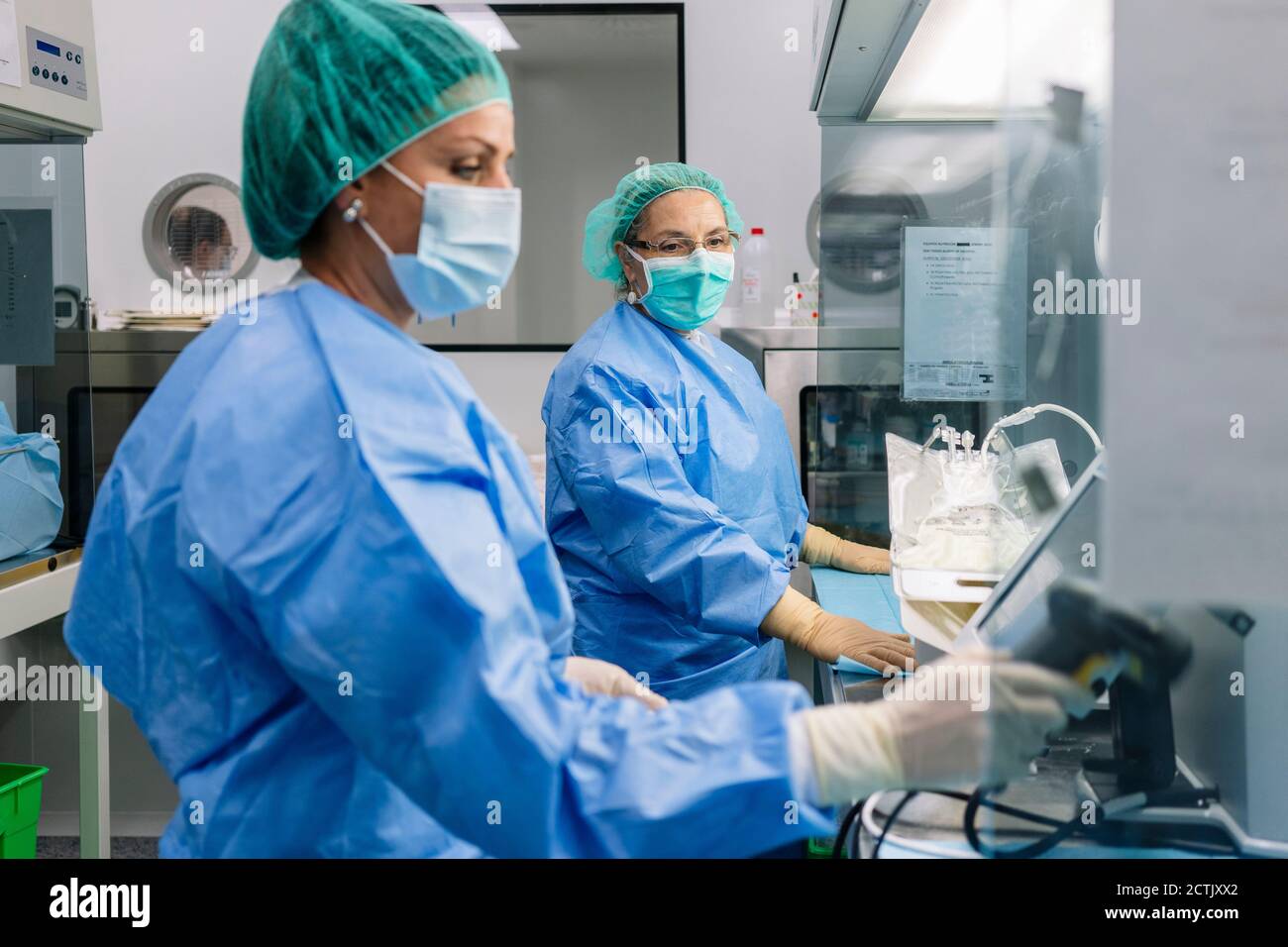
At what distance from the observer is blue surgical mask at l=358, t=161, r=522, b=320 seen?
2.68ft

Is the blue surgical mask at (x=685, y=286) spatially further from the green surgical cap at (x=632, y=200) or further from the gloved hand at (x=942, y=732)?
the gloved hand at (x=942, y=732)

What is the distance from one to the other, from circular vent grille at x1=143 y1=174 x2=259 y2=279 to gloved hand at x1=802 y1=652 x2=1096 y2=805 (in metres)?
3.10

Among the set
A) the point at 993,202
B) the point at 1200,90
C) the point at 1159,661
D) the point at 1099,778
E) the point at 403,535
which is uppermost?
the point at 993,202

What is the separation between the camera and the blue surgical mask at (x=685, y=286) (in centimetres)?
178

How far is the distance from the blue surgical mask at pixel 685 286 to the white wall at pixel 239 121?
1516 millimetres

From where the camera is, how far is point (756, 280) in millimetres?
3162

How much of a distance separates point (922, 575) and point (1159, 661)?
438mm

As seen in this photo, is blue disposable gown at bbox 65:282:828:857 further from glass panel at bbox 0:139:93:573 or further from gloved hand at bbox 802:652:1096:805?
glass panel at bbox 0:139:93:573

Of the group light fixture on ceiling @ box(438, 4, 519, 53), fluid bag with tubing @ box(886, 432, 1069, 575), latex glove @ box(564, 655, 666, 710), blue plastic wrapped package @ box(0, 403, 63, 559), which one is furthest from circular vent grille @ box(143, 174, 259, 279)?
latex glove @ box(564, 655, 666, 710)

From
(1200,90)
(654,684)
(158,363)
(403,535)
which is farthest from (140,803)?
(1200,90)

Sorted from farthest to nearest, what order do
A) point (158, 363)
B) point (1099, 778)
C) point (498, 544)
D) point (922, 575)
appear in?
1. point (158, 363)
2. point (922, 575)
3. point (1099, 778)
4. point (498, 544)

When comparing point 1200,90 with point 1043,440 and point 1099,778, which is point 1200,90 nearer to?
point 1099,778

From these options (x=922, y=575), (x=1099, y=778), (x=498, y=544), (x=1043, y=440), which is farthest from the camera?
(x=1043, y=440)

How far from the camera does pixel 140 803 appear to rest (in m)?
2.79
